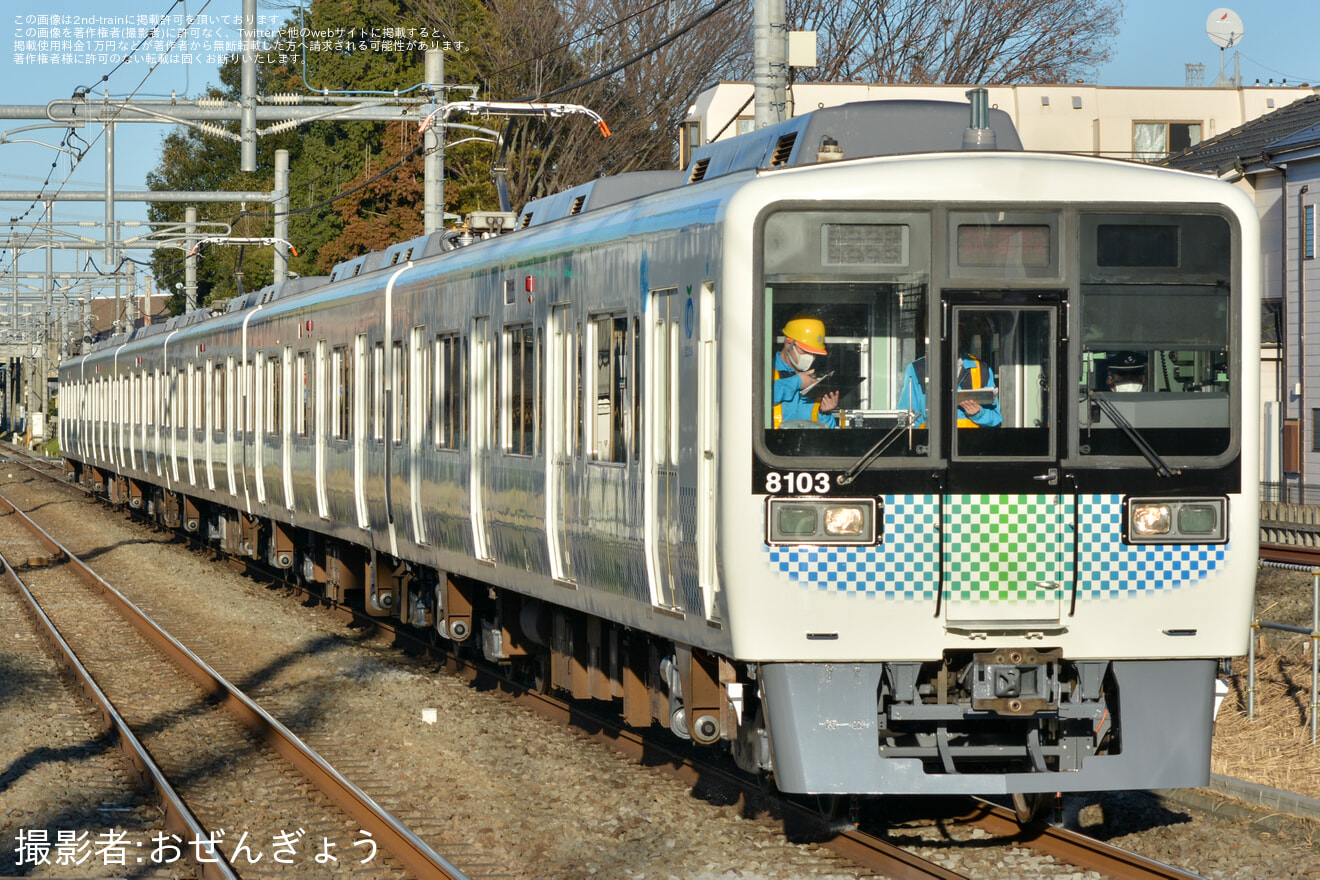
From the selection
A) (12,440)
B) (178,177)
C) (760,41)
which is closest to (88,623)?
(760,41)

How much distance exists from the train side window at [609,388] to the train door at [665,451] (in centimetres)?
35

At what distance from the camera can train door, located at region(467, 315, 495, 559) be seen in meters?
10.7

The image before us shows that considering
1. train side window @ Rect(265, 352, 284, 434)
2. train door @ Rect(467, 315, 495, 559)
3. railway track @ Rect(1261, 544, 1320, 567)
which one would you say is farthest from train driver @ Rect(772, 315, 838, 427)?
railway track @ Rect(1261, 544, 1320, 567)

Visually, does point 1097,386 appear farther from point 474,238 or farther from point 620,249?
point 474,238

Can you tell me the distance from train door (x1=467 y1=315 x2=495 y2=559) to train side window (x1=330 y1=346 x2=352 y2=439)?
12.7ft

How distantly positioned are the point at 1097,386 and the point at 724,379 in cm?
142

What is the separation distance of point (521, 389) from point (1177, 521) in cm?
408

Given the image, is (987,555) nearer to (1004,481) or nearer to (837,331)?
(1004,481)

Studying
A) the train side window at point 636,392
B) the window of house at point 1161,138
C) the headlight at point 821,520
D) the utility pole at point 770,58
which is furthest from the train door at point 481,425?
the window of house at point 1161,138

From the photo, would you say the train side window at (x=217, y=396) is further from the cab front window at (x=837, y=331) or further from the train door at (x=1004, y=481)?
the train door at (x=1004, y=481)

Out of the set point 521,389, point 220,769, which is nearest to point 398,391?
point 521,389

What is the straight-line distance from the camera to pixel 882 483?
22.6 feet

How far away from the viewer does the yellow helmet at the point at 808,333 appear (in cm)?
693

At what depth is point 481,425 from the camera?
1090 centimetres
